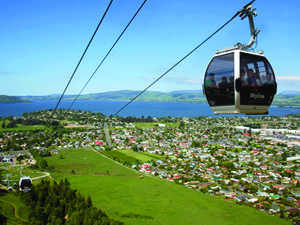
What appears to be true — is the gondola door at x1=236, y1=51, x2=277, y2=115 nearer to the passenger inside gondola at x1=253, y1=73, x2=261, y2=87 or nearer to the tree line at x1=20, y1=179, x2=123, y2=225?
the passenger inside gondola at x1=253, y1=73, x2=261, y2=87

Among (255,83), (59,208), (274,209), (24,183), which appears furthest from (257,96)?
(274,209)

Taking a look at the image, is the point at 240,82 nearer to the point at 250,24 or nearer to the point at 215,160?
the point at 250,24

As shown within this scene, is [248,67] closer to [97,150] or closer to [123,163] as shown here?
[123,163]

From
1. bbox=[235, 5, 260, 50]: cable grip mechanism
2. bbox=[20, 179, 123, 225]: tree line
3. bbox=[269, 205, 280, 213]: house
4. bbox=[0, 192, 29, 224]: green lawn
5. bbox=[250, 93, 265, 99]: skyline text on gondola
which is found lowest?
bbox=[269, 205, 280, 213]: house

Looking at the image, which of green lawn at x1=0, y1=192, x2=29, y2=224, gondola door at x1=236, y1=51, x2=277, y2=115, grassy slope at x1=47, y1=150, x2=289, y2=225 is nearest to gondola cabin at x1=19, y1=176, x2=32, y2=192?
green lawn at x1=0, y1=192, x2=29, y2=224

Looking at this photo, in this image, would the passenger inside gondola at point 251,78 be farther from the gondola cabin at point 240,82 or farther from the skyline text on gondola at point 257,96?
the skyline text on gondola at point 257,96

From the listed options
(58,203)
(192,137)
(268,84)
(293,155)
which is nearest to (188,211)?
(58,203)
